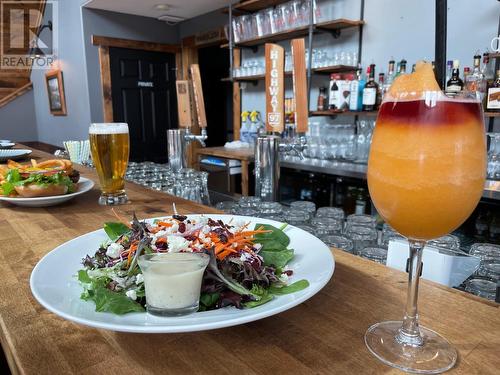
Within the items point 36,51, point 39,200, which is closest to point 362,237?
point 39,200

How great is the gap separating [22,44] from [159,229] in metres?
9.03

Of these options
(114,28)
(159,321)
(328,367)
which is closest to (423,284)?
(328,367)

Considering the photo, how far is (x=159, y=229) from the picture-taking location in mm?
639

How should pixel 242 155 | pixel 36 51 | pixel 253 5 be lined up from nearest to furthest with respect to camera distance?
pixel 242 155 → pixel 253 5 → pixel 36 51

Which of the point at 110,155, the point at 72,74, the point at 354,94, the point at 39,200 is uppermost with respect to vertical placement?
the point at 72,74

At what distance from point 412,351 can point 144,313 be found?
331 mm

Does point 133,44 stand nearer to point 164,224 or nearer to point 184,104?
point 184,104

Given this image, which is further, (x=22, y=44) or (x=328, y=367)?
(x=22, y=44)

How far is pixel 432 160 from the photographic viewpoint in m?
0.43

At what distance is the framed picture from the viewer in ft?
21.0

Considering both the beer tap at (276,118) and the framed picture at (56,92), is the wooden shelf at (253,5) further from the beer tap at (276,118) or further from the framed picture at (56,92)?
the framed picture at (56,92)

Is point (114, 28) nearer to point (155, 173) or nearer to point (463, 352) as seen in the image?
point (155, 173)

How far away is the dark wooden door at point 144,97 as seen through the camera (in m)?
5.66

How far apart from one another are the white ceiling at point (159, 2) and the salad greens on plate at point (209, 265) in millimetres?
4702
